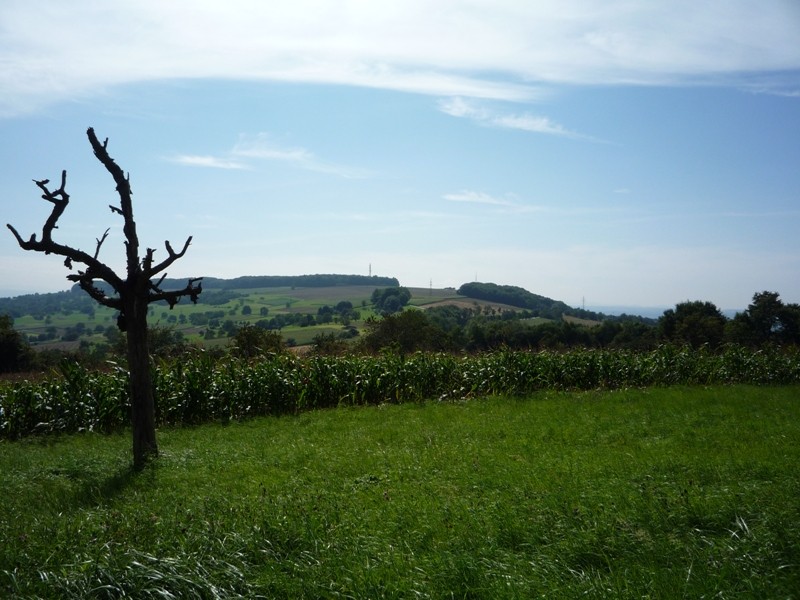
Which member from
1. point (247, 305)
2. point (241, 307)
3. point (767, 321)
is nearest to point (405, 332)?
point (767, 321)

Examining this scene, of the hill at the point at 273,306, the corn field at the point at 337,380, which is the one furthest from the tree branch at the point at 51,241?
the hill at the point at 273,306

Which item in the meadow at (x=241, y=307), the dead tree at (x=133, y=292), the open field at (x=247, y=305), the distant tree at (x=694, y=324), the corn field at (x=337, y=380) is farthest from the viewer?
the meadow at (x=241, y=307)

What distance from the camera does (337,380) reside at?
15.7 metres

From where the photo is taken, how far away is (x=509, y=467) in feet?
25.6

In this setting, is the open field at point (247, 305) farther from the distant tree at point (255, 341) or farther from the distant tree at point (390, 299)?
the distant tree at point (255, 341)

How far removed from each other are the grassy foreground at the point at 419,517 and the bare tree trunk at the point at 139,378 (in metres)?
0.39

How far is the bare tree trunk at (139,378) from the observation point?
9078mm

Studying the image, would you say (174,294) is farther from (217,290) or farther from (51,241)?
(217,290)

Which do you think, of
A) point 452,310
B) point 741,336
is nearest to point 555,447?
point 741,336

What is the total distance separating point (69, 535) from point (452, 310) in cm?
5046

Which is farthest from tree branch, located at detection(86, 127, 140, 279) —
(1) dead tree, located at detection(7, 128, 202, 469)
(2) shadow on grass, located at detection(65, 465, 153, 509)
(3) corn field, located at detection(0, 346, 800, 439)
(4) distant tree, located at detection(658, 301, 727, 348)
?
(4) distant tree, located at detection(658, 301, 727, 348)

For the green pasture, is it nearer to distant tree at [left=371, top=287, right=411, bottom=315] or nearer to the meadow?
the meadow

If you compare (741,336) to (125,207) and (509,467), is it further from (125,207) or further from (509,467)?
(125,207)

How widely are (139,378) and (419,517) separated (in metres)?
5.09
